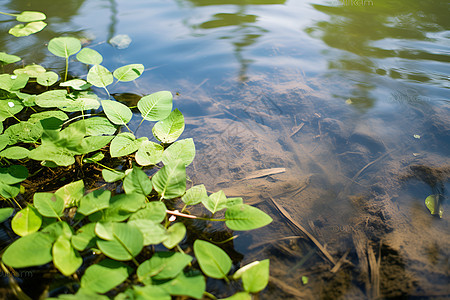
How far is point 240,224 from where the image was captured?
1.05 m

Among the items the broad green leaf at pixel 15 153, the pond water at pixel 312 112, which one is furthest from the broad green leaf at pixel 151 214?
the broad green leaf at pixel 15 153

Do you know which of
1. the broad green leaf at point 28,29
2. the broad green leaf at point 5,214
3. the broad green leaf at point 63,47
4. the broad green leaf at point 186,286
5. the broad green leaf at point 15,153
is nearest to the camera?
the broad green leaf at point 186,286

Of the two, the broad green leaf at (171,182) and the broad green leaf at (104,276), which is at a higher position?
the broad green leaf at (171,182)

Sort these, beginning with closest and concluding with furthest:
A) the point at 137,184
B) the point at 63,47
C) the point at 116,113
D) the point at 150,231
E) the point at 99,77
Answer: the point at 150,231 < the point at 137,184 < the point at 116,113 < the point at 99,77 < the point at 63,47

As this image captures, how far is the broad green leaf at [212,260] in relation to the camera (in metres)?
0.94

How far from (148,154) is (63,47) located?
1.09 meters

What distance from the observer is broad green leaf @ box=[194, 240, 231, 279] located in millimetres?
937

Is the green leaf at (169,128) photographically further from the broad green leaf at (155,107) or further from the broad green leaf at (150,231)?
the broad green leaf at (150,231)

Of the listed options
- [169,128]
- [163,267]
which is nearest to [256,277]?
[163,267]

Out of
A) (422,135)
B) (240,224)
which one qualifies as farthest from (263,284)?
(422,135)

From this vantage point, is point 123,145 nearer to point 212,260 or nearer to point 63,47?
point 212,260

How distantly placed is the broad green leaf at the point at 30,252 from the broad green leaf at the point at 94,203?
0.45 feet

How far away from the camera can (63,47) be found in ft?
5.99

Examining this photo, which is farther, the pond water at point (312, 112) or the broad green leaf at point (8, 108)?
the broad green leaf at point (8, 108)
